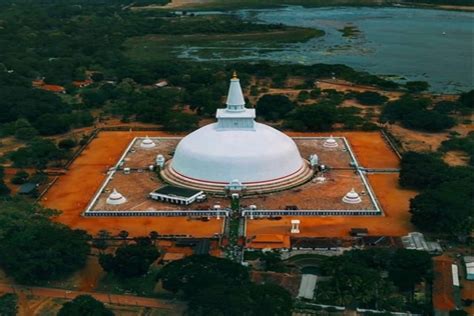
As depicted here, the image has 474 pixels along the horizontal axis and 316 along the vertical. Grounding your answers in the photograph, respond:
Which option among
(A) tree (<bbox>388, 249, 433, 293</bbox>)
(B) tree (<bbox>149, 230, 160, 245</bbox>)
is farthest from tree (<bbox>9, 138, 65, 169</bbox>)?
(A) tree (<bbox>388, 249, 433, 293</bbox>)

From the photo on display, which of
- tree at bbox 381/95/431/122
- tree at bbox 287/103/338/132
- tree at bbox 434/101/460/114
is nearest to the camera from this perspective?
tree at bbox 287/103/338/132

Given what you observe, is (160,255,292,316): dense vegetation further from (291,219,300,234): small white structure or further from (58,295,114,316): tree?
(291,219,300,234): small white structure

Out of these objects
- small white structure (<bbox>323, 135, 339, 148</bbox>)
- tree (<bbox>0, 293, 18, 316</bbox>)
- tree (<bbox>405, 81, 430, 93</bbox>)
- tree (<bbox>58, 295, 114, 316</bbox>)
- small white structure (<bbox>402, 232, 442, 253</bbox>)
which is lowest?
tree (<bbox>405, 81, 430, 93</bbox>)

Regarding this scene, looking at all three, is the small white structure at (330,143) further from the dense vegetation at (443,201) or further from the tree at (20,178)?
the tree at (20,178)

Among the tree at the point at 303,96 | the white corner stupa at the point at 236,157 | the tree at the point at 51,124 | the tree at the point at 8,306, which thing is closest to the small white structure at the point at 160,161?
the white corner stupa at the point at 236,157

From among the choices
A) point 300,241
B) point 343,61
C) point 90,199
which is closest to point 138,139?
point 90,199

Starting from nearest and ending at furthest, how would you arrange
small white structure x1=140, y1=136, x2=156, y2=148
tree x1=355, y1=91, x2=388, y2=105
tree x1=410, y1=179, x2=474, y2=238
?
1. tree x1=410, y1=179, x2=474, y2=238
2. small white structure x1=140, y1=136, x2=156, y2=148
3. tree x1=355, y1=91, x2=388, y2=105
